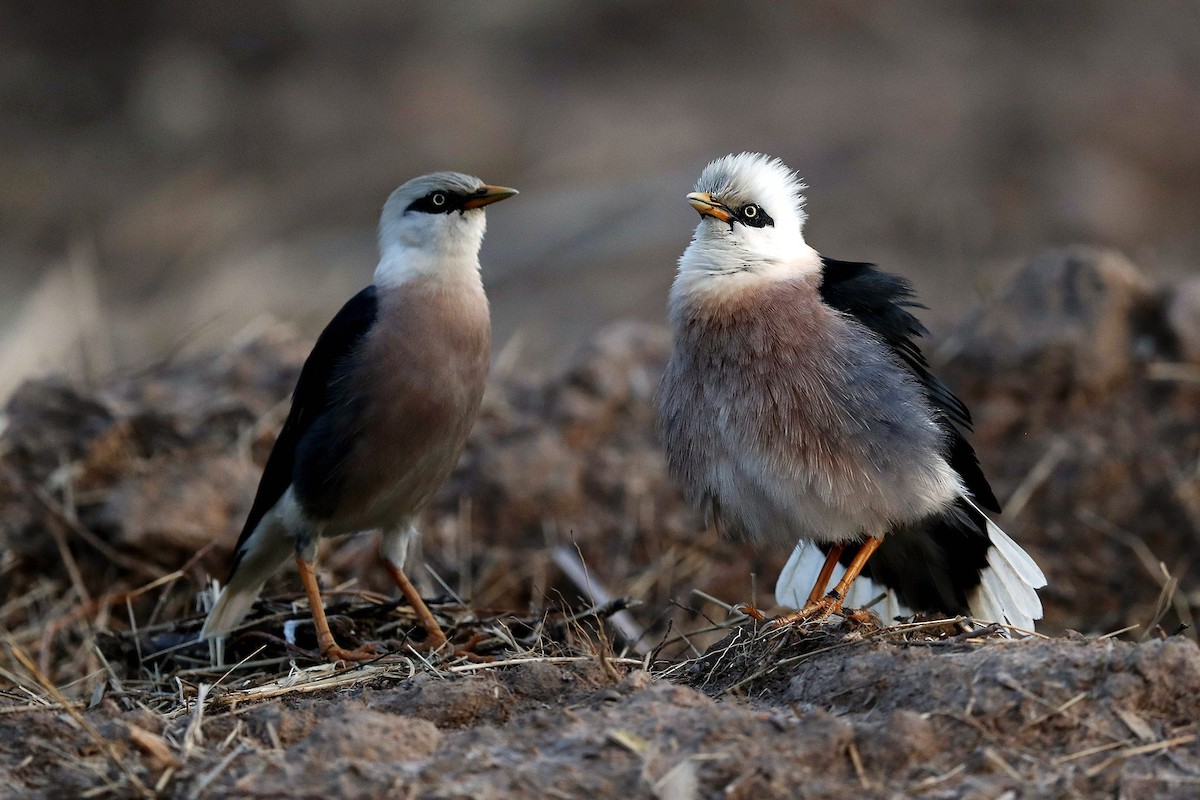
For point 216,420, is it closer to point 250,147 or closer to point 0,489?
point 0,489

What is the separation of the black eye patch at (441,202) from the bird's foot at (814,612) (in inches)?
91.9

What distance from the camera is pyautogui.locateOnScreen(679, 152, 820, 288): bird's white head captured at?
544 centimetres

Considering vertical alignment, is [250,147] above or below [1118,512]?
above

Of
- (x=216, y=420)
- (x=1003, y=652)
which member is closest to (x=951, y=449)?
(x=1003, y=652)

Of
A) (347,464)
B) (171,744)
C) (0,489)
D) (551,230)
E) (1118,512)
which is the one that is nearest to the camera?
(171,744)

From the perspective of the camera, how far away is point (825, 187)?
15.9m

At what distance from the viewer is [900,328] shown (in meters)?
5.30

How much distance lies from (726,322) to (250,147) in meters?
12.7

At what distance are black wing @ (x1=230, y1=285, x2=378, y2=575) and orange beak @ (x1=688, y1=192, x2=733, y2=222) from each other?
4.76ft

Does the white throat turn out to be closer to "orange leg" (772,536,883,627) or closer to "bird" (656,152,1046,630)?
"bird" (656,152,1046,630)

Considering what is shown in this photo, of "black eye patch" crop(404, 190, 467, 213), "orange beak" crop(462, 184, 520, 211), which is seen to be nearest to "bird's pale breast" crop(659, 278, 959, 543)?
"orange beak" crop(462, 184, 520, 211)

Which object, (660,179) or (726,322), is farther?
(660,179)

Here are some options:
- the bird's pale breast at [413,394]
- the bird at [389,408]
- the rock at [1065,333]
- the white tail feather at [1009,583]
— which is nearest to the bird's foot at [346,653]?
the bird at [389,408]

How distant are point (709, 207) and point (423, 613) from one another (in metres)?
2.01
